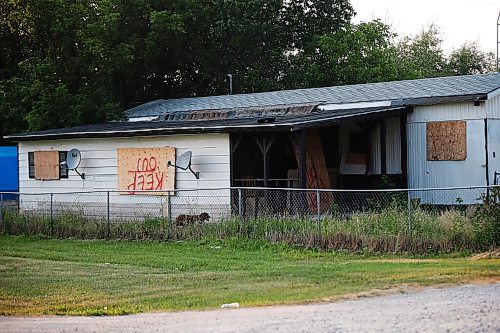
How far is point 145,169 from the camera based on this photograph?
93.6 feet

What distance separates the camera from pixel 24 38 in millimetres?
41031

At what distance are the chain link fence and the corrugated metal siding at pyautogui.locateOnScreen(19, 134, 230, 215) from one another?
354 millimetres

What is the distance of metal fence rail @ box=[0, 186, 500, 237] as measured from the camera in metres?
20.9

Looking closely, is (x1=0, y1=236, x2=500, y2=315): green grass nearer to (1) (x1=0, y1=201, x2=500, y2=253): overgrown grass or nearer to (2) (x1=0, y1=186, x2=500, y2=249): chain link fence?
(1) (x1=0, y1=201, x2=500, y2=253): overgrown grass

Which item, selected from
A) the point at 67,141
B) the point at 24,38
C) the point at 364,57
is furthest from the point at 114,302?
the point at 364,57

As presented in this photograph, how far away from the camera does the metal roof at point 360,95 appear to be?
2716 cm

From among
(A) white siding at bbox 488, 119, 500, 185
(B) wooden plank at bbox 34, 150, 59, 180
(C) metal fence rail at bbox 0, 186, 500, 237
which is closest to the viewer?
(C) metal fence rail at bbox 0, 186, 500, 237

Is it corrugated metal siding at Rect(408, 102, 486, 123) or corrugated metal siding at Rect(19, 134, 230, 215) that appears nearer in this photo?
corrugated metal siding at Rect(408, 102, 486, 123)

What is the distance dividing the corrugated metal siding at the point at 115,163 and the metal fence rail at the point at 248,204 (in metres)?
0.23

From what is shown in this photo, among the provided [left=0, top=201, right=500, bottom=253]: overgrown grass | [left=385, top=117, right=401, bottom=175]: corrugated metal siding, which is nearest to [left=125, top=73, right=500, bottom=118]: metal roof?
[left=385, top=117, right=401, bottom=175]: corrugated metal siding

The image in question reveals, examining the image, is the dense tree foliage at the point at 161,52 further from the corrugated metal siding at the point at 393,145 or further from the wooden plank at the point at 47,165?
the corrugated metal siding at the point at 393,145

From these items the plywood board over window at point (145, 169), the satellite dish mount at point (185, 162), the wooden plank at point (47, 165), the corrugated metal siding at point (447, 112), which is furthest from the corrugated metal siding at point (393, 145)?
the wooden plank at point (47, 165)

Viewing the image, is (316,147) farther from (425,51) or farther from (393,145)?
(425,51)

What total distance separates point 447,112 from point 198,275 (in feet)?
40.6
